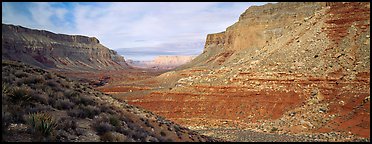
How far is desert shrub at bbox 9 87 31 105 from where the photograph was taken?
23.9ft

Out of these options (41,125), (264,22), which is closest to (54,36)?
(264,22)

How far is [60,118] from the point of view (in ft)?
23.2

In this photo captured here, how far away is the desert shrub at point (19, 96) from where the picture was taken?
728cm

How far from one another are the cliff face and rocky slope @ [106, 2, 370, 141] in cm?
6529

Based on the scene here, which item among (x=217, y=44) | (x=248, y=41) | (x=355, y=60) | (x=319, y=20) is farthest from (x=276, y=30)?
(x=217, y=44)

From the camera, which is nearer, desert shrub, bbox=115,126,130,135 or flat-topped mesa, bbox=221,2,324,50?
desert shrub, bbox=115,126,130,135

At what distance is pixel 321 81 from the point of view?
21516mm

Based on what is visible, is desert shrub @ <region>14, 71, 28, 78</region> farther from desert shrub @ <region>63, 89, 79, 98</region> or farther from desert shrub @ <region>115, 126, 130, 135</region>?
desert shrub @ <region>115, 126, 130, 135</region>

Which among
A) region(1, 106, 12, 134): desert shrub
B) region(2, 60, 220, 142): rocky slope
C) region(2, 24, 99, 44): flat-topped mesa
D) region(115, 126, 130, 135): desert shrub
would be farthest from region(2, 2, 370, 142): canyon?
region(2, 24, 99, 44): flat-topped mesa

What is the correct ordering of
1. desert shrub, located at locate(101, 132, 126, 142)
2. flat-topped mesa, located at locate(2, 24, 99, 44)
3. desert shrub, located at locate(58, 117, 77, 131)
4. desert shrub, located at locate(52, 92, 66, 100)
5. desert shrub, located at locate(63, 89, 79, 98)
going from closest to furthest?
desert shrub, located at locate(58, 117, 77, 131)
desert shrub, located at locate(101, 132, 126, 142)
desert shrub, located at locate(52, 92, 66, 100)
desert shrub, located at locate(63, 89, 79, 98)
flat-topped mesa, located at locate(2, 24, 99, 44)

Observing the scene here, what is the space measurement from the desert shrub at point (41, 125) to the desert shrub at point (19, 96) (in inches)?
52.0

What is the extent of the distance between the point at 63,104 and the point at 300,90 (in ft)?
60.0

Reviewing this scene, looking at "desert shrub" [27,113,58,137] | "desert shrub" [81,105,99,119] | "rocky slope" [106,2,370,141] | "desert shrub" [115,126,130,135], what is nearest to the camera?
"desert shrub" [27,113,58,137]

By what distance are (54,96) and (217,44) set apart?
2790 inches
